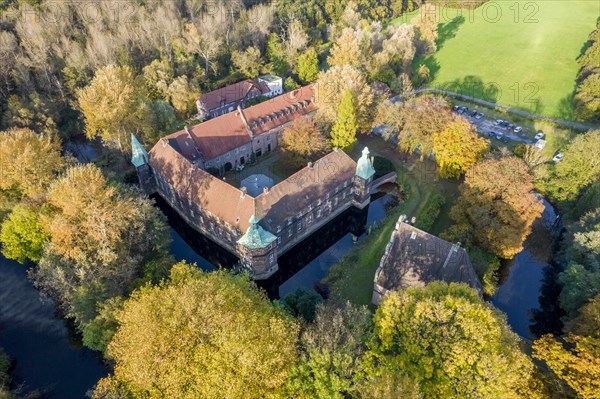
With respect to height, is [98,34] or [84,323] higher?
[98,34]

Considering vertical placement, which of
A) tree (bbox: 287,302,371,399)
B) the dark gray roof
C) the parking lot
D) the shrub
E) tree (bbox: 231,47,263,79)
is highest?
tree (bbox: 231,47,263,79)

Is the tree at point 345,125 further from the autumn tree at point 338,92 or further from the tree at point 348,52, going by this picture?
the tree at point 348,52

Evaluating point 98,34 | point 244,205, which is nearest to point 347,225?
point 244,205

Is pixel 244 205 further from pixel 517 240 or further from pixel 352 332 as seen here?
pixel 517 240

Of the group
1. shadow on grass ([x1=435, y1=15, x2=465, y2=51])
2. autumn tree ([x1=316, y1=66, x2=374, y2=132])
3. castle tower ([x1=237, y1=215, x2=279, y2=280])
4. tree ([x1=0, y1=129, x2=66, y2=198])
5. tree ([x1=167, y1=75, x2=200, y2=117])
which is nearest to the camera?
castle tower ([x1=237, y1=215, x2=279, y2=280])

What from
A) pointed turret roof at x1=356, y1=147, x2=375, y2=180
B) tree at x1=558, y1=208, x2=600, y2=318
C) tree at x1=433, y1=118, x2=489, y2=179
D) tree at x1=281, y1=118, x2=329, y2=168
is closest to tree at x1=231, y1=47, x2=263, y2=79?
tree at x1=281, y1=118, x2=329, y2=168

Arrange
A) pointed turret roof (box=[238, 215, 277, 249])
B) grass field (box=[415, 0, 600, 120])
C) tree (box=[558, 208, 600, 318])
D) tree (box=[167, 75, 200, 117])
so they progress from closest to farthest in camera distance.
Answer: tree (box=[558, 208, 600, 318]) → pointed turret roof (box=[238, 215, 277, 249]) → tree (box=[167, 75, 200, 117]) → grass field (box=[415, 0, 600, 120])

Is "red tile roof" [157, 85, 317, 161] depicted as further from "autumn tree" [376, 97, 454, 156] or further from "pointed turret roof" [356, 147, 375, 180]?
"pointed turret roof" [356, 147, 375, 180]

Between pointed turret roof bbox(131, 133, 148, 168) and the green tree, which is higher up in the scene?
pointed turret roof bbox(131, 133, 148, 168)
